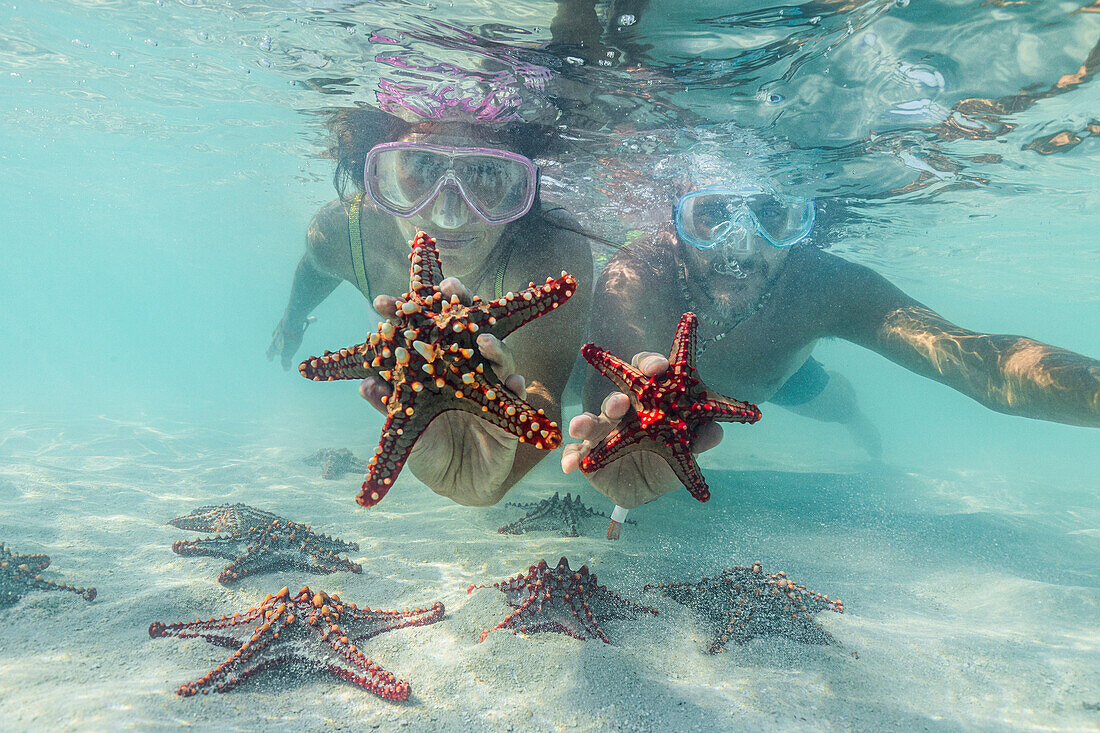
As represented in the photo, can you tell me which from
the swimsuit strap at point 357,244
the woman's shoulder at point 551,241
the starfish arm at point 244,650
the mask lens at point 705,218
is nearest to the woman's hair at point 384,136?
the swimsuit strap at point 357,244

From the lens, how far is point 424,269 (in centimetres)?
257

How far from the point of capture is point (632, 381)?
2.56 m

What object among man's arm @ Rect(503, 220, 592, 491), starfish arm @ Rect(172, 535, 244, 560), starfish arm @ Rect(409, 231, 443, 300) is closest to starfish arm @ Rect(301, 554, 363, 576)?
starfish arm @ Rect(172, 535, 244, 560)

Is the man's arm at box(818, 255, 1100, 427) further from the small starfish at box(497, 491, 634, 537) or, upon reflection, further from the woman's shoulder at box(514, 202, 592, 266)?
the small starfish at box(497, 491, 634, 537)

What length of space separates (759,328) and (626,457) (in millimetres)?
4393

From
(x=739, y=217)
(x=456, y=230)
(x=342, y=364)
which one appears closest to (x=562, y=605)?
(x=342, y=364)

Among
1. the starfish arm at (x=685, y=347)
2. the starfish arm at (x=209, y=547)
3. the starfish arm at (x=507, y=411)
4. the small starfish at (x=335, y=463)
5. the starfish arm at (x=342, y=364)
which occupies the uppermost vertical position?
the starfish arm at (x=685, y=347)

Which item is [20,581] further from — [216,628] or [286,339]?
[286,339]

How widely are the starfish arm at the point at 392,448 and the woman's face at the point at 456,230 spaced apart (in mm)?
2720

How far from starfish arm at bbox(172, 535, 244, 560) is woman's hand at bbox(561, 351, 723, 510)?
13.2 ft

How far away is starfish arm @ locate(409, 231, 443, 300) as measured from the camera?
246 cm

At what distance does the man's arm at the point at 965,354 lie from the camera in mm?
3953

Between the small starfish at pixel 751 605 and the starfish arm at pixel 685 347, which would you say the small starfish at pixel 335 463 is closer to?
the small starfish at pixel 751 605

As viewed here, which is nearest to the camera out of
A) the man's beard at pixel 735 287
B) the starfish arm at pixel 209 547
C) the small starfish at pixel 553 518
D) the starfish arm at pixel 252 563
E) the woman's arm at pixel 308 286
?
the starfish arm at pixel 252 563
